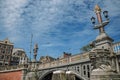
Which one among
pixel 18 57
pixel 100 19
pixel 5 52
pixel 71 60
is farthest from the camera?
pixel 18 57

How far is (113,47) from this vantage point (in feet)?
40.0

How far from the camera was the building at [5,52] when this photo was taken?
5265 centimetres

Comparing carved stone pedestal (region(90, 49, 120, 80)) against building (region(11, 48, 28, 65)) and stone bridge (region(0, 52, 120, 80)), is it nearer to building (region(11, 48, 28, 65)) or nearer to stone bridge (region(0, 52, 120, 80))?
stone bridge (region(0, 52, 120, 80))

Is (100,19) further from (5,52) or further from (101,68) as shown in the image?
(5,52)

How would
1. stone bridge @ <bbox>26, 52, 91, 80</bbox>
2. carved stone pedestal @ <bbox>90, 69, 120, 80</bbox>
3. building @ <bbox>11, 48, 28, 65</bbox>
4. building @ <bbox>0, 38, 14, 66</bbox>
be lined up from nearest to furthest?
carved stone pedestal @ <bbox>90, 69, 120, 80</bbox>, stone bridge @ <bbox>26, 52, 91, 80</bbox>, building @ <bbox>0, 38, 14, 66</bbox>, building @ <bbox>11, 48, 28, 65</bbox>

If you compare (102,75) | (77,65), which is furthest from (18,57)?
(102,75)

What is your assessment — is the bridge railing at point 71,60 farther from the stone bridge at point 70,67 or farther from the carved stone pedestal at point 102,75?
the carved stone pedestal at point 102,75

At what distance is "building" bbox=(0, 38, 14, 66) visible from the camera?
2073 inches

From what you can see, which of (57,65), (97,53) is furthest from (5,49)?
(97,53)

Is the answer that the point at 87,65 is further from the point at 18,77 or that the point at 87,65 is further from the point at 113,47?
the point at 18,77

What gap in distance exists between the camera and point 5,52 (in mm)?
53938

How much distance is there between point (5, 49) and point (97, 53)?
5235cm

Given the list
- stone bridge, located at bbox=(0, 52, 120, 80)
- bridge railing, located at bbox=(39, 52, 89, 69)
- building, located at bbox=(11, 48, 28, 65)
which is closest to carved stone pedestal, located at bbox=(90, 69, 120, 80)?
stone bridge, located at bbox=(0, 52, 120, 80)

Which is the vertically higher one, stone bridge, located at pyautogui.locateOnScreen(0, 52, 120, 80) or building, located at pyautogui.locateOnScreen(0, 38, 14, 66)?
building, located at pyautogui.locateOnScreen(0, 38, 14, 66)
